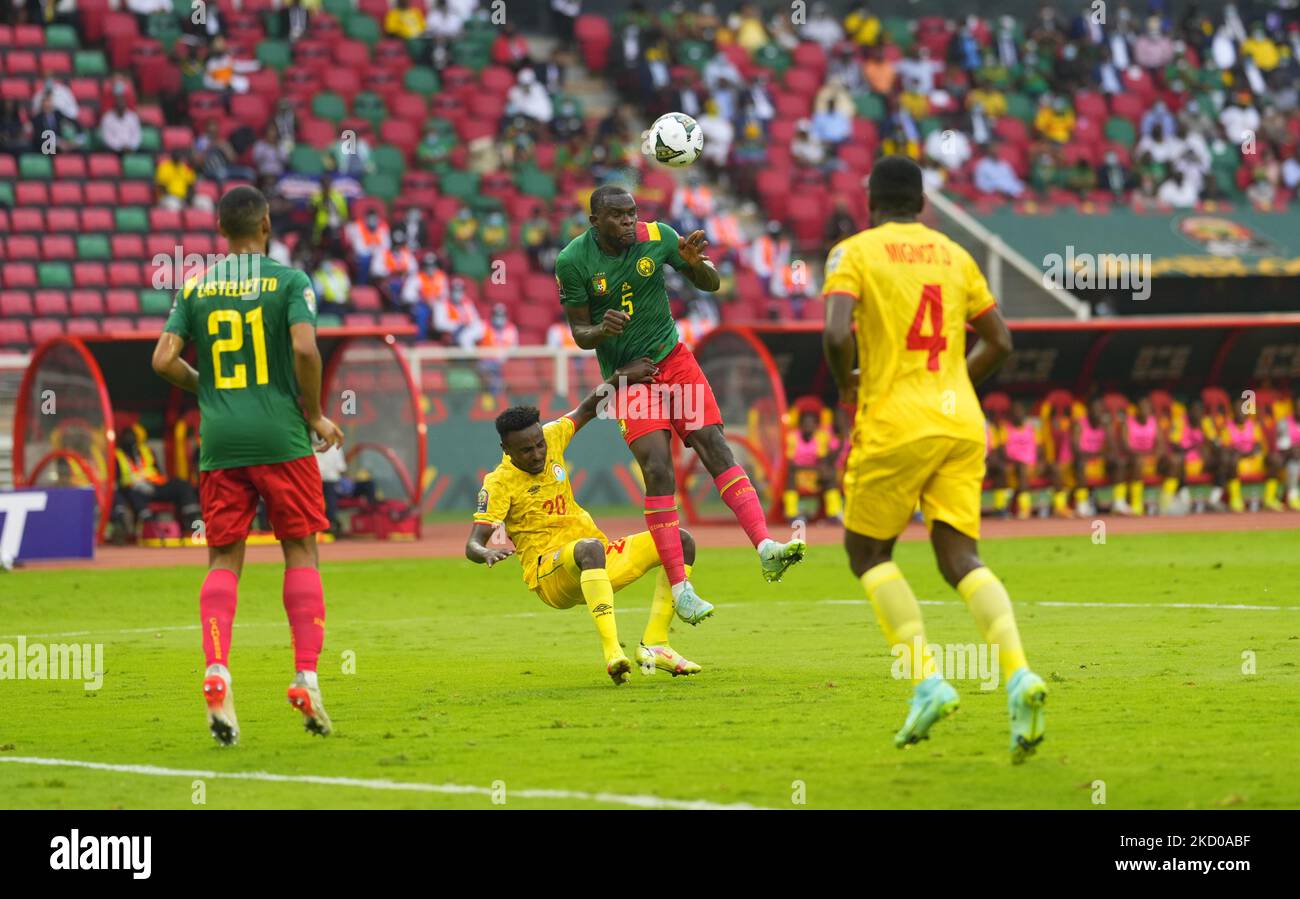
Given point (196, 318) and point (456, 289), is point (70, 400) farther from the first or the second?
point (196, 318)

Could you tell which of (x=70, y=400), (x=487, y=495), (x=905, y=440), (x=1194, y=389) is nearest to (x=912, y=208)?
(x=905, y=440)

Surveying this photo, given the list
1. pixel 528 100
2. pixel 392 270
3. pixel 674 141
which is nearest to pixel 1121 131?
pixel 528 100

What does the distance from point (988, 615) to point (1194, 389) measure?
2208 centimetres

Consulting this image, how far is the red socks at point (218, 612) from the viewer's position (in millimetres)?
8969

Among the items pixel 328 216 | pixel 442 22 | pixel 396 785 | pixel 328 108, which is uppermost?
pixel 442 22

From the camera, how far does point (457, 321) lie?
30250 millimetres

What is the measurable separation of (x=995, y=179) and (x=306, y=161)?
12.8m

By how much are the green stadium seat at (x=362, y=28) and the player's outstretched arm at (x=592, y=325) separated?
76.8 ft

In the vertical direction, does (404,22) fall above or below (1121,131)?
above

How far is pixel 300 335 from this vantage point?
898 centimetres

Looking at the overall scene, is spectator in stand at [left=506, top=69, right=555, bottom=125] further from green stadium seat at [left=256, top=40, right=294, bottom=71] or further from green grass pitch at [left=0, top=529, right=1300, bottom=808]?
green grass pitch at [left=0, top=529, right=1300, bottom=808]

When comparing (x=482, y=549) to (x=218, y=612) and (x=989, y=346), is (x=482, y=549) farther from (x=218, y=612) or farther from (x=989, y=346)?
(x=989, y=346)

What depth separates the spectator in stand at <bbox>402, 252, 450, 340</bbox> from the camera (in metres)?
30.1

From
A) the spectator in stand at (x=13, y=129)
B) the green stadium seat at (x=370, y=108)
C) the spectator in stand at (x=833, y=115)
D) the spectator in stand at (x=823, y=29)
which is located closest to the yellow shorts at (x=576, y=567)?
the spectator in stand at (x=13, y=129)
